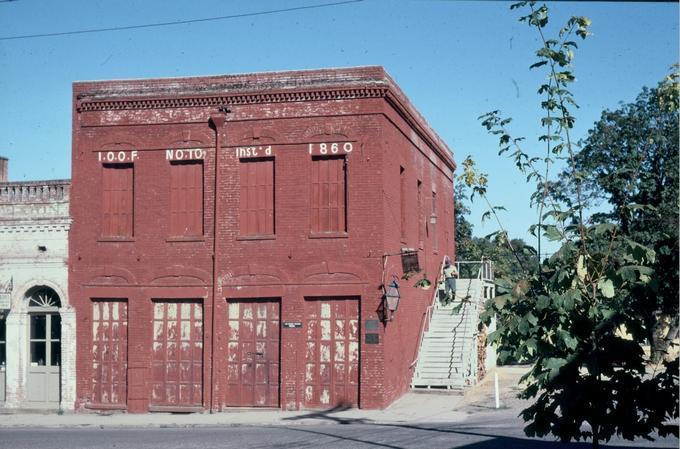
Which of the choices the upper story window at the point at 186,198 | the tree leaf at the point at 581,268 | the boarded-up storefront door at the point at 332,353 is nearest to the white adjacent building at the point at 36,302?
the upper story window at the point at 186,198

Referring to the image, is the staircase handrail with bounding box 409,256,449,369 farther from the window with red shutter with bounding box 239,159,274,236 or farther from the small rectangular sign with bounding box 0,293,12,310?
the small rectangular sign with bounding box 0,293,12,310

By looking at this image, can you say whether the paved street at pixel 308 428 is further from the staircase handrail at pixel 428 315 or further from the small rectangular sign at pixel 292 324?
the small rectangular sign at pixel 292 324

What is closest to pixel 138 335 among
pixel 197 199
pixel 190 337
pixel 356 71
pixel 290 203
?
pixel 190 337

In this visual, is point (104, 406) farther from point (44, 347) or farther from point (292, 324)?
point (292, 324)

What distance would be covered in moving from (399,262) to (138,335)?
7592 millimetres

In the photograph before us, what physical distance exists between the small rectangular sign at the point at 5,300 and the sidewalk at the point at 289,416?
119 inches

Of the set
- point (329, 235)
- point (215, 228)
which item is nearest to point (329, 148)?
point (329, 235)

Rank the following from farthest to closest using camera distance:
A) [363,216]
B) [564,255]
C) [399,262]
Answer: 1. [399,262]
2. [363,216]
3. [564,255]

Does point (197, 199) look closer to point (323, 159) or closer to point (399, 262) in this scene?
point (323, 159)

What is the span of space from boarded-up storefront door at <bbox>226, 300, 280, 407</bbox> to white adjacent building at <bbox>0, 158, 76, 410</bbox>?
4725 millimetres

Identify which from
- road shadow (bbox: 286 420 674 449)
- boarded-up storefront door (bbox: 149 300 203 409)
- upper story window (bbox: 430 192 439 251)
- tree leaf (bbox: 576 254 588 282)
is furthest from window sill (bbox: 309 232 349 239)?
tree leaf (bbox: 576 254 588 282)

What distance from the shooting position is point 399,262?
25.0m

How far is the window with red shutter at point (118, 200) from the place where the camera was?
82.4 feet

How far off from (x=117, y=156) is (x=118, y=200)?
1261 mm
